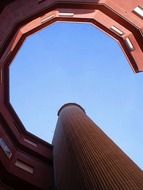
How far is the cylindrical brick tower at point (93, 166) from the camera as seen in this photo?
9250 mm

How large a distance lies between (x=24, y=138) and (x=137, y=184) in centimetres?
1254

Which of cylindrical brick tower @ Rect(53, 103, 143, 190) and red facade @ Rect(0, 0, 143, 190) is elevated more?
red facade @ Rect(0, 0, 143, 190)

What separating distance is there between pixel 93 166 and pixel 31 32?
28.3ft

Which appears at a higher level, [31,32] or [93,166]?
[31,32]

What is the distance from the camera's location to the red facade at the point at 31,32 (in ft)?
44.4

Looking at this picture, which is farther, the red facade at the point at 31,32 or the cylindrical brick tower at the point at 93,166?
the red facade at the point at 31,32

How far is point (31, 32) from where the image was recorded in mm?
16141

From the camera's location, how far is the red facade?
44.4 ft

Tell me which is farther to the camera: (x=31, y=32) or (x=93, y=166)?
(x=31, y=32)

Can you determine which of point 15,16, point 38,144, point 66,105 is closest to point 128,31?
point 15,16

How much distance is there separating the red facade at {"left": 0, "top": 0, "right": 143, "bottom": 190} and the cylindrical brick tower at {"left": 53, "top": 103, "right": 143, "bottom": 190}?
2685 mm

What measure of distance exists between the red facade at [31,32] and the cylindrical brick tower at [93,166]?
2.68 meters

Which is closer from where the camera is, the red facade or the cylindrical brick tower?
the cylindrical brick tower

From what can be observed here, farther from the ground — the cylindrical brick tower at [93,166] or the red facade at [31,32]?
the red facade at [31,32]
